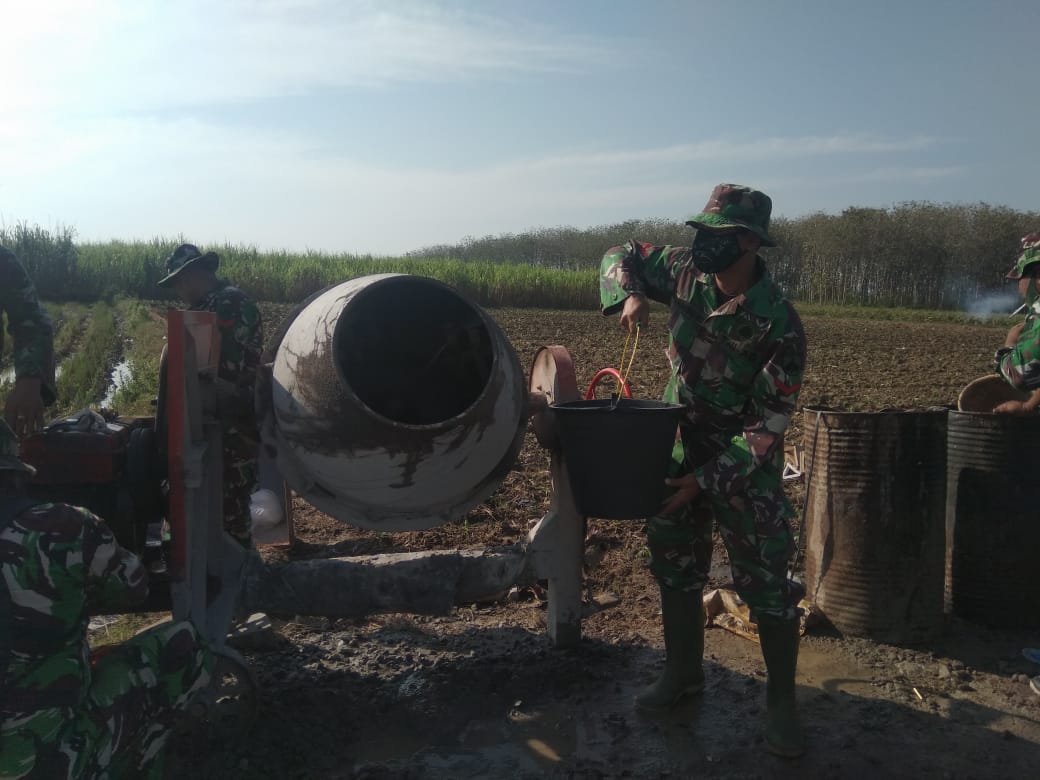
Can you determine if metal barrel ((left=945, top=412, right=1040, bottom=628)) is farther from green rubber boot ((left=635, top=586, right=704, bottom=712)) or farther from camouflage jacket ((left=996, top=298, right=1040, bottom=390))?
green rubber boot ((left=635, top=586, right=704, bottom=712))

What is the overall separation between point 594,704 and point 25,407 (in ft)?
8.05

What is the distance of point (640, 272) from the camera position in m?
2.96

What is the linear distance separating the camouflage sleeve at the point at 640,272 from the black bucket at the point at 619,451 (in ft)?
1.28

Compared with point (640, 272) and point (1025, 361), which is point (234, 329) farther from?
point (1025, 361)

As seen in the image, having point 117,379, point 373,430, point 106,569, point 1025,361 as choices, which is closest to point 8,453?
point 106,569

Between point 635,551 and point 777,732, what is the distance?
5.89 feet

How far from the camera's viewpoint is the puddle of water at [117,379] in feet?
30.7

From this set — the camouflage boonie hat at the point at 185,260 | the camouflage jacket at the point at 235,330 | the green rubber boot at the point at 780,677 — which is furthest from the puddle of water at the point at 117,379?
the green rubber boot at the point at 780,677

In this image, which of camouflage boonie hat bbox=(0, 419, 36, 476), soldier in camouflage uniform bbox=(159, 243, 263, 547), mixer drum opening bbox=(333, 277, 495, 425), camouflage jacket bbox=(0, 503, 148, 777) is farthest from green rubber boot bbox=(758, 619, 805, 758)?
soldier in camouflage uniform bbox=(159, 243, 263, 547)

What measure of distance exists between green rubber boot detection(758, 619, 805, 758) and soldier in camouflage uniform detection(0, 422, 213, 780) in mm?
1807

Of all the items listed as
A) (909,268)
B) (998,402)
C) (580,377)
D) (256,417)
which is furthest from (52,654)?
(909,268)

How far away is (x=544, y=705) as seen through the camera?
2939 millimetres

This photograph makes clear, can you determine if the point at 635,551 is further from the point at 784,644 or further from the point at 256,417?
the point at 256,417

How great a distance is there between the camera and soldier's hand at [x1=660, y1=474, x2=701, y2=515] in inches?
105
